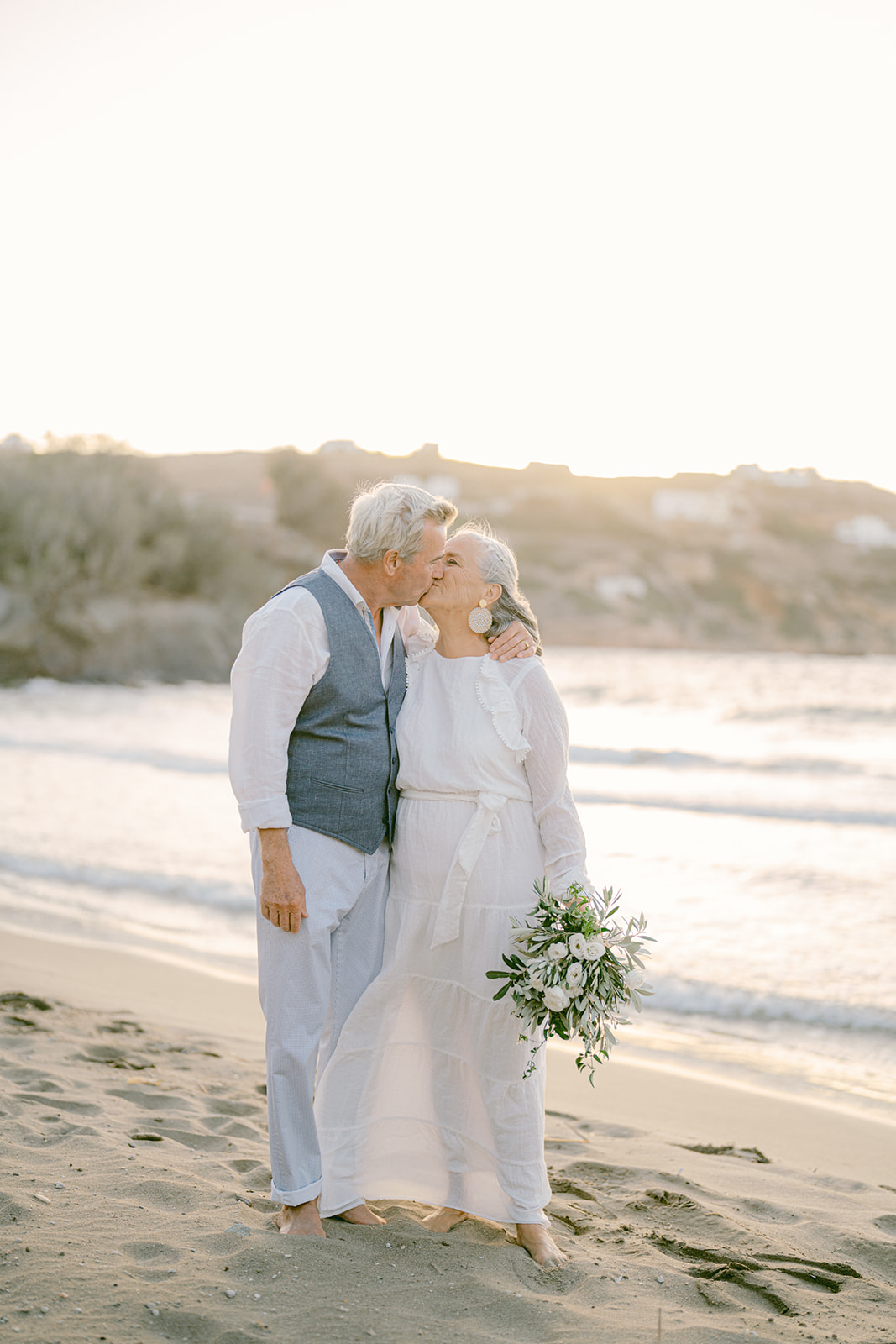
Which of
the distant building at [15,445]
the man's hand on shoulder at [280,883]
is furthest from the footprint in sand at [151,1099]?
the distant building at [15,445]

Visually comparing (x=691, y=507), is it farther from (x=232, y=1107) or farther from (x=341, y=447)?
(x=232, y=1107)

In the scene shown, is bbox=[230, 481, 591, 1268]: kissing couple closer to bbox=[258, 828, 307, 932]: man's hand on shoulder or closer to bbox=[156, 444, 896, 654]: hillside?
bbox=[258, 828, 307, 932]: man's hand on shoulder

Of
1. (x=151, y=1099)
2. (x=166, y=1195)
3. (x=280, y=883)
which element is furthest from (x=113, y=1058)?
(x=280, y=883)

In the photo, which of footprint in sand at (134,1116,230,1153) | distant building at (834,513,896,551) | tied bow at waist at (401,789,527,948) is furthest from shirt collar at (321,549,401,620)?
distant building at (834,513,896,551)

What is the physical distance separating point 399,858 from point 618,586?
212 feet

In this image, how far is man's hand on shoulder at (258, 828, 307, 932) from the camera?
115 inches

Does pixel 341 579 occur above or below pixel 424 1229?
above

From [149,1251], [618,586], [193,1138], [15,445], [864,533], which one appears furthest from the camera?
[864,533]

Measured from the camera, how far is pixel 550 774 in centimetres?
309

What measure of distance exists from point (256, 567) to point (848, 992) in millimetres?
36198

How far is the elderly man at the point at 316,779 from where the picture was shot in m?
2.91

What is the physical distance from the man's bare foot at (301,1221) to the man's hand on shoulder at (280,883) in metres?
0.76

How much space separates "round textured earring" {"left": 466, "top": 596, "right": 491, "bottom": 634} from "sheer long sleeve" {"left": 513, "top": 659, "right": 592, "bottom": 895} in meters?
0.19

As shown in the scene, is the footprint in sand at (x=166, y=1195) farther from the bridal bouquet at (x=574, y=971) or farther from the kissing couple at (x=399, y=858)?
the bridal bouquet at (x=574, y=971)
